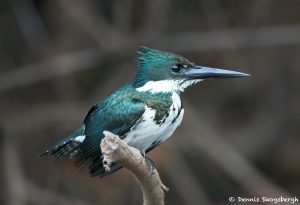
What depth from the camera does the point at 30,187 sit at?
6.99 meters

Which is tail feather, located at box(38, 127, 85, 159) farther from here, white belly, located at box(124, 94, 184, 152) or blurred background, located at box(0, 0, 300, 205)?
blurred background, located at box(0, 0, 300, 205)

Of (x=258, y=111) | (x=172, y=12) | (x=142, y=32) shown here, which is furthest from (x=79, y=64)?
(x=258, y=111)

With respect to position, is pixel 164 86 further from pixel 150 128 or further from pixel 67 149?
pixel 67 149

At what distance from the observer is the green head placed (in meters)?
4.11

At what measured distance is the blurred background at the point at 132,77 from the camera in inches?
273

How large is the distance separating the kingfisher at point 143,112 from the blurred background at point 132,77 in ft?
8.67

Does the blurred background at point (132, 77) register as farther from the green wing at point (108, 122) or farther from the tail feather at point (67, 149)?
the green wing at point (108, 122)

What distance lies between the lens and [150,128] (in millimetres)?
3828

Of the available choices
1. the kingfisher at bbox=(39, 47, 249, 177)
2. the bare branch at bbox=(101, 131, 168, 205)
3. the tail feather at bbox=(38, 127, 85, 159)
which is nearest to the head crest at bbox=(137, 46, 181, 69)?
the kingfisher at bbox=(39, 47, 249, 177)

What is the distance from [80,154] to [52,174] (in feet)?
10.4

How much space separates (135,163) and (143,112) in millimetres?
503

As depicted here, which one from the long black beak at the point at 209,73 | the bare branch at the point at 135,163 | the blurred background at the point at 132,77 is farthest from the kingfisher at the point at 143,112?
the blurred background at the point at 132,77

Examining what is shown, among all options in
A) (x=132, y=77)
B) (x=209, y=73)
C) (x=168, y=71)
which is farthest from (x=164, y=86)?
(x=132, y=77)

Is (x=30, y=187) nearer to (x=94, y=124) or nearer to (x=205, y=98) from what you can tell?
(x=205, y=98)
